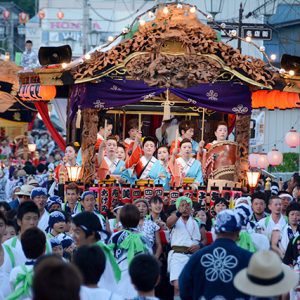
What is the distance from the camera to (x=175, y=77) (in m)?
18.4

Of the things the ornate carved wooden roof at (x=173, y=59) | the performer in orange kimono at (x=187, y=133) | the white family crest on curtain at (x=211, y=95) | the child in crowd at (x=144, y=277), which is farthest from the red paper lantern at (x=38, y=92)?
the child in crowd at (x=144, y=277)

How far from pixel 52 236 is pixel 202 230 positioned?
3.02 meters

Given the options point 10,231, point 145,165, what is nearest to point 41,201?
point 10,231

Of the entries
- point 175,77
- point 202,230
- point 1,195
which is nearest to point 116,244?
point 202,230

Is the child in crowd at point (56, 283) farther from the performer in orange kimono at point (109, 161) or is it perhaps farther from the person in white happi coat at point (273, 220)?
the performer in orange kimono at point (109, 161)

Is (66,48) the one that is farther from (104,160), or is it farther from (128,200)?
(128,200)

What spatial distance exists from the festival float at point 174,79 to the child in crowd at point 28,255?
8.48m

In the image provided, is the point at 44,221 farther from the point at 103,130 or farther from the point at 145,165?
the point at 103,130

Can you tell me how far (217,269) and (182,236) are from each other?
575 cm

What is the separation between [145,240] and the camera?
11484 millimetres

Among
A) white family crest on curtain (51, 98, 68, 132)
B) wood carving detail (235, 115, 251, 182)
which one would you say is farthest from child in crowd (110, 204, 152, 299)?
white family crest on curtain (51, 98, 68, 132)

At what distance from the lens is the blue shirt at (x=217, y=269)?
852 centimetres

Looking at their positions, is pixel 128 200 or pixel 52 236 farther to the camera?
pixel 128 200

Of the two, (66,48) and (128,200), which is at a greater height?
(66,48)
